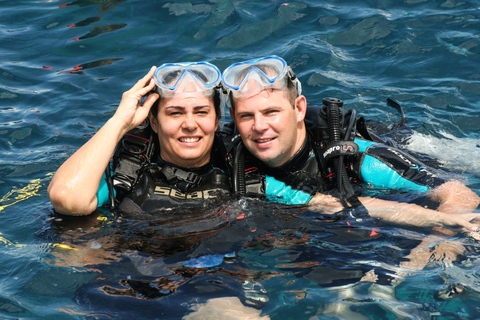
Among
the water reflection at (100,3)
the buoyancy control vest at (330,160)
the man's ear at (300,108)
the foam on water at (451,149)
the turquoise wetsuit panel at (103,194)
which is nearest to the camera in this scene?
the buoyancy control vest at (330,160)

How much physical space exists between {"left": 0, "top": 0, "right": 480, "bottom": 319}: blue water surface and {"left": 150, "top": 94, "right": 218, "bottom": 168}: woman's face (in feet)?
2.01

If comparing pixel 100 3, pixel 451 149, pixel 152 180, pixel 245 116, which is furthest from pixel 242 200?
pixel 100 3

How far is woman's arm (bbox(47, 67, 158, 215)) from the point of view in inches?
158

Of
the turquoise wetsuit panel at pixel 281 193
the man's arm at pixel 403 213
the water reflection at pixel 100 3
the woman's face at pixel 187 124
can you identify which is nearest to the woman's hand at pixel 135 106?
the woman's face at pixel 187 124

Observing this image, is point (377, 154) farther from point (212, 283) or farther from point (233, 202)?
point (212, 283)

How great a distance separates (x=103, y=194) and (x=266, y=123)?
1546mm

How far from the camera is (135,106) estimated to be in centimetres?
431

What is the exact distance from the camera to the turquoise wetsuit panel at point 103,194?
4.35 metres

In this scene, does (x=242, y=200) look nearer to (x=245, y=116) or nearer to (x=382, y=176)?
(x=245, y=116)

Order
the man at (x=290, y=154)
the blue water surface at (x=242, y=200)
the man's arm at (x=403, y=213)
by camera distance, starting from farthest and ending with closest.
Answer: the man at (x=290, y=154) < the man's arm at (x=403, y=213) < the blue water surface at (x=242, y=200)

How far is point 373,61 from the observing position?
780cm

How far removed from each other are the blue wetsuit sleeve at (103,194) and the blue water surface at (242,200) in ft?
0.42

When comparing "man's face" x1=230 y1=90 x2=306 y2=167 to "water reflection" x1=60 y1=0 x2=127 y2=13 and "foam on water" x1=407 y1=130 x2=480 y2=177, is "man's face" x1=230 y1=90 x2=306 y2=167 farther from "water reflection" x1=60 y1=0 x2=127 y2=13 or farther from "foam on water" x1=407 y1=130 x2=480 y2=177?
"water reflection" x1=60 y1=0 x2=127 y2=13

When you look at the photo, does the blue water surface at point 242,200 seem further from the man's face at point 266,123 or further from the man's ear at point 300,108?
the man's ear at point 300,108
